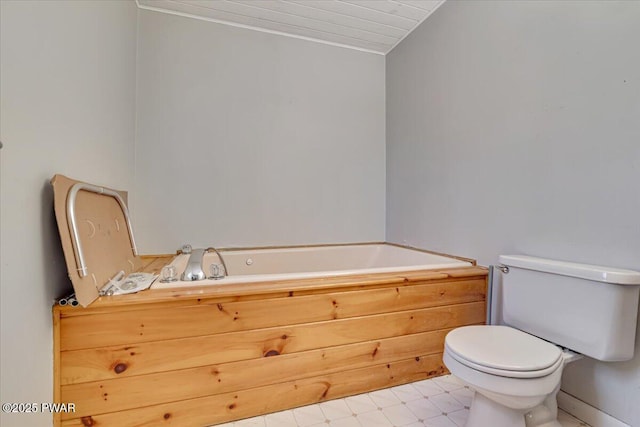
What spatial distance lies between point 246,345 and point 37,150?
1128 mm

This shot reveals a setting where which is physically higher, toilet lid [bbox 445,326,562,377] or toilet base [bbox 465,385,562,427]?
toilet lid [bbox 445,326,562,377]

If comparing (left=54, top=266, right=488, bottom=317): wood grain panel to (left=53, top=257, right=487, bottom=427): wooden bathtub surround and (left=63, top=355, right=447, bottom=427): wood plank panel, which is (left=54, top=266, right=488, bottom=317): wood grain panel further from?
(left=63, top=355, right=447, bottom=427): wood plank panel

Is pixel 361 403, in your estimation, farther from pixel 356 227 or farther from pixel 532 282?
pixel 356 227

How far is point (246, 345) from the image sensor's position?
1388 millimetres

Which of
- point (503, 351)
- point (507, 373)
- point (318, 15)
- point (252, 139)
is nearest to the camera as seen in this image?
point (507, 373)

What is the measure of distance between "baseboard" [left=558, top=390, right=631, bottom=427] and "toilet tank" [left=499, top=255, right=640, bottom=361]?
0.35 meters

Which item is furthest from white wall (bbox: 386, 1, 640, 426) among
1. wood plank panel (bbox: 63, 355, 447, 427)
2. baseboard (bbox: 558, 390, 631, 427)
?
wood plank panel (bbox: 63, 355, 447, 427)

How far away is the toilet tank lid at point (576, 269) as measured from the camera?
Result: 1.13 m

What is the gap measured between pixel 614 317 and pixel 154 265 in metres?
2.44

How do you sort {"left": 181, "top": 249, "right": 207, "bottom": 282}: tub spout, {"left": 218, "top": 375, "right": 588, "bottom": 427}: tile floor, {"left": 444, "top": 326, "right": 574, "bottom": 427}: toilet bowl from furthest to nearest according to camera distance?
1. {"left": 181, "top": 249, "right": 207, "bottom": 282}: tub spout
2. {"left": 218, "top": 375, "right": 588, "bottom": 427}: tile floor
3. {"left": 444, "top": 326, "right": 574, "bottom": 427}: toilet bowl

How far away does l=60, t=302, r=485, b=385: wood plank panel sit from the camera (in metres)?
1.21

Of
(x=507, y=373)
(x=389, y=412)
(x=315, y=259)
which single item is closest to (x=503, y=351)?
(x=507, y=373)

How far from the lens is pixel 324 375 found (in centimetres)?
152

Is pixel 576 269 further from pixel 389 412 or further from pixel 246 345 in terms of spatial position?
pixel 246 345
